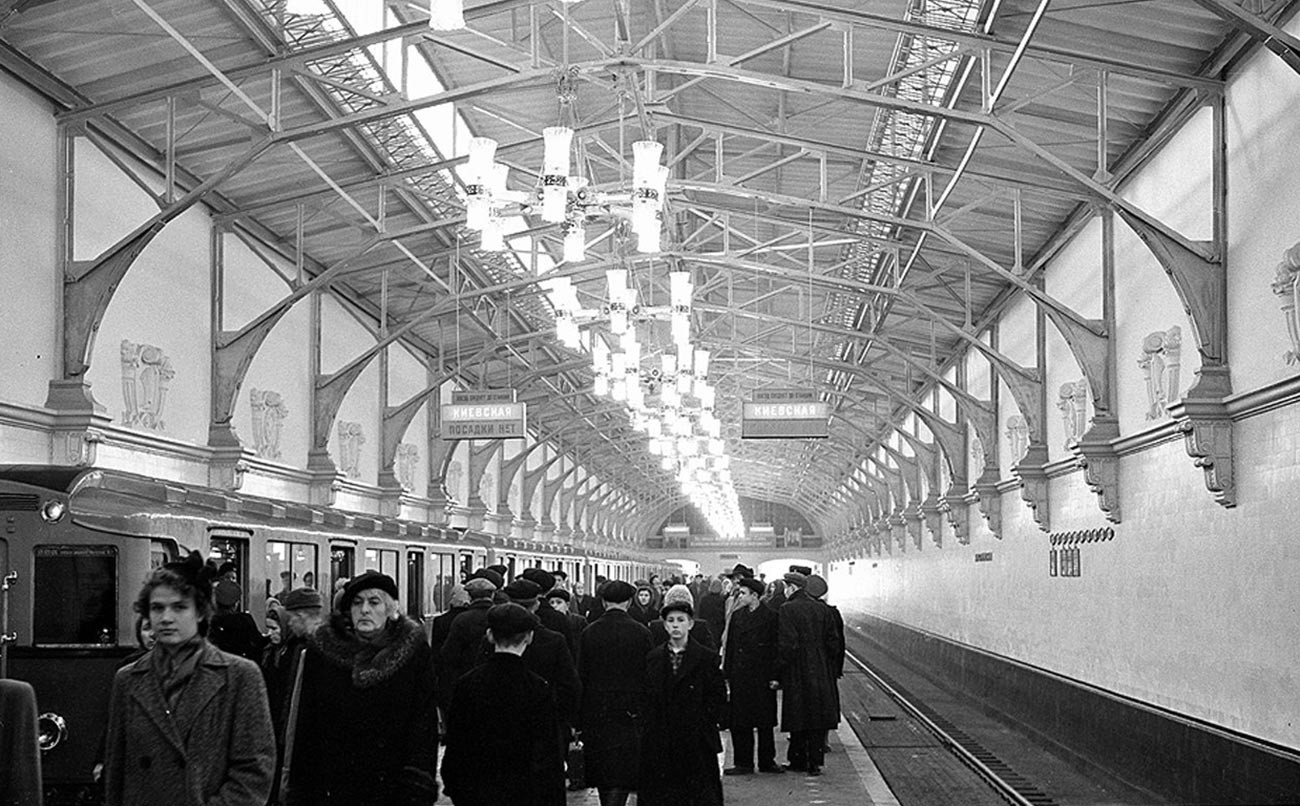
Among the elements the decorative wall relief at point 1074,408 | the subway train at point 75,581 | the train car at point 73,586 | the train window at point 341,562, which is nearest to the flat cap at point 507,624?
the subway train at point 75,581

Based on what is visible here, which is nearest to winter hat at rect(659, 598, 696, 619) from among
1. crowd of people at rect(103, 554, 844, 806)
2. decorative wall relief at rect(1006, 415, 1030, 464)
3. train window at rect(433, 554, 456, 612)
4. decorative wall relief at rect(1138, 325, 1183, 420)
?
crowd of people at rect(103, 554, 844, 806)

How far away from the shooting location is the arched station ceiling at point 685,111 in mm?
13281

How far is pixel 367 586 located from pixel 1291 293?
7.40 meters

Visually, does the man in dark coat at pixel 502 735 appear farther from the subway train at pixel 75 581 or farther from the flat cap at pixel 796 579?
the flat cap at pixel 796 579

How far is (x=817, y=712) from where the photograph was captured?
13.3 metres

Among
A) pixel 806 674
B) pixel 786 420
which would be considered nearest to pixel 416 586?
pixel 786 420

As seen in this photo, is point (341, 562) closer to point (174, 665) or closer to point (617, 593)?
point (617, 593)

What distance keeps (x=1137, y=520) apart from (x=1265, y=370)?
14.2ft

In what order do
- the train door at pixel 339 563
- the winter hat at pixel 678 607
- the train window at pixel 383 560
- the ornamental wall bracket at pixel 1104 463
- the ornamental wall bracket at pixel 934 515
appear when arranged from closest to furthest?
the winter hat at pixel 678 607
the ornamental wall bracket at pixel 1104 463
the train door at pixel 339 563
the train window at pixel 383 560
the ornamental wall bracket at pixel 934 515

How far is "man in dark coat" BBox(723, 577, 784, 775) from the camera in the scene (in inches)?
525

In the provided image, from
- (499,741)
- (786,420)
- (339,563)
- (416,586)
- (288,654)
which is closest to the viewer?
(499,741)

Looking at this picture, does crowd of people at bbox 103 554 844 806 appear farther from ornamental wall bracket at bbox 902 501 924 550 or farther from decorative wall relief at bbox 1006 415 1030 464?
ornamental wall bracket at bbox 902 501 924 550

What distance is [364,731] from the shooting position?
5938mm

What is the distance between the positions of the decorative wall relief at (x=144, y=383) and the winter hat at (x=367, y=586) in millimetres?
11305
